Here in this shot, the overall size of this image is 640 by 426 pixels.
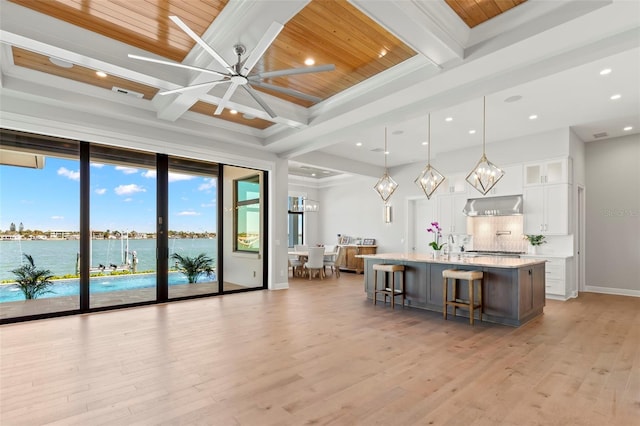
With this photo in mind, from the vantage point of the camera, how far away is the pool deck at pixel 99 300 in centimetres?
493

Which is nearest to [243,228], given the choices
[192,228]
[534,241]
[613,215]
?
[192,228]

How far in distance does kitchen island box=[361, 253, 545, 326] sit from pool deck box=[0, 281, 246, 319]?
12.3 ft

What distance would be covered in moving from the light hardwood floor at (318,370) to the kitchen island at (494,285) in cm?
25

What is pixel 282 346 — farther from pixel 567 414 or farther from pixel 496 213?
pixel 496 213

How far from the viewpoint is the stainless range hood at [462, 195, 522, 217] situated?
23.8ft

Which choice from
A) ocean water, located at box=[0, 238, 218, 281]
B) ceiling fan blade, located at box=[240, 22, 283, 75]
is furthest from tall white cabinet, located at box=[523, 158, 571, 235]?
ocean water, located at box=[0, 238, 218, 281]

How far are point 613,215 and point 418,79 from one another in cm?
624

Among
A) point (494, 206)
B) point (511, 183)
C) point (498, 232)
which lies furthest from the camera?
point (498, 232)

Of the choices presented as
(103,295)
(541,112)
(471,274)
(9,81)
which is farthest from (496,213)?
(9,81)

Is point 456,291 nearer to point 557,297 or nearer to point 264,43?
point 557,297

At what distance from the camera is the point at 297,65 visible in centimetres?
428

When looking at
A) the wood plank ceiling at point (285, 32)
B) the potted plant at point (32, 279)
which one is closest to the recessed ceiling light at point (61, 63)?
the wood plank ceiling at point (285, 32)

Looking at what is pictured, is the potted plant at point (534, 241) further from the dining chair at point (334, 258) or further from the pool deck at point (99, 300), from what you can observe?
the pool deck at point (99, 300)

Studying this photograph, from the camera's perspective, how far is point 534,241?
23.3ft
